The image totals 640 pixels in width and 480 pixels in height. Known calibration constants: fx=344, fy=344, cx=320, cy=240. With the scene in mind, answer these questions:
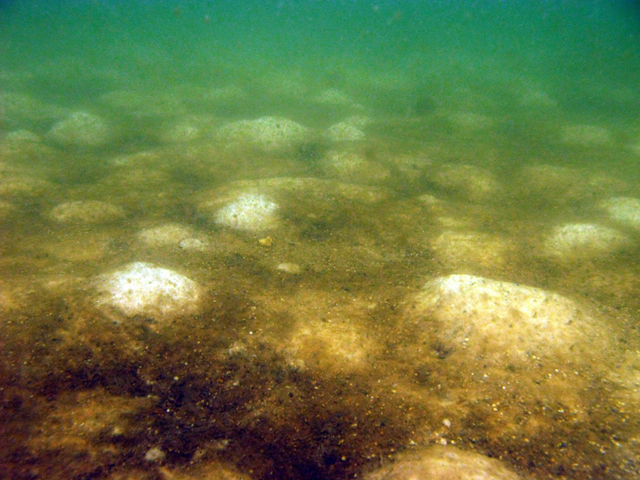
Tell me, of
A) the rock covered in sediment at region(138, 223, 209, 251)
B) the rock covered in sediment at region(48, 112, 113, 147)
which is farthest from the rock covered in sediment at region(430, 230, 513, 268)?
the rock covered in sediment at region(48, 112, 113, 147)

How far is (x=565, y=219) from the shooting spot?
73.8ft

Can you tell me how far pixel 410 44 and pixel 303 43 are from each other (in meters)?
37.2

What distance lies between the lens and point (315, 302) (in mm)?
15289

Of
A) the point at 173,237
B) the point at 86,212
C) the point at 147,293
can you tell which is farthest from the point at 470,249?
the point at 86,212

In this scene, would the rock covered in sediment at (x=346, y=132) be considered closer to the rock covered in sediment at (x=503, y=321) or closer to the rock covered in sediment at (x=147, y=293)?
the rock covered in sediment at (x=503, y=321)

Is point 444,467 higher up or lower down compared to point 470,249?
higher up

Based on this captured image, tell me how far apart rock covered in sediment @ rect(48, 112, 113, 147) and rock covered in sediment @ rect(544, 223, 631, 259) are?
39.3m

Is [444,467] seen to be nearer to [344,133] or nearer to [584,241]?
[584,241]

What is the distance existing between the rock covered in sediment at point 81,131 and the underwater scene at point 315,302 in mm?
280

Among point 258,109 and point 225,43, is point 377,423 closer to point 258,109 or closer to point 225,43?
point 258,109

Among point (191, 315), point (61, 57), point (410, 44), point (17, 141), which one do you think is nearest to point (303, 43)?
point (410, 44)

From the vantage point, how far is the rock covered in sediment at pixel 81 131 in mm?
34312

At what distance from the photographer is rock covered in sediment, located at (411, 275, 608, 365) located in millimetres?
12578

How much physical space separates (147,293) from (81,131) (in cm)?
3072
